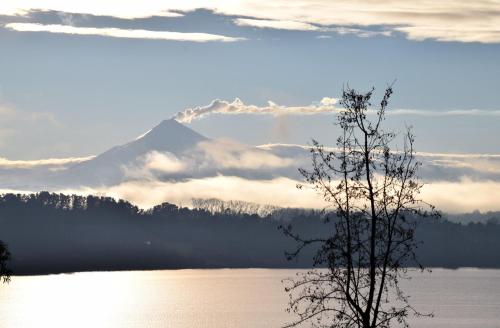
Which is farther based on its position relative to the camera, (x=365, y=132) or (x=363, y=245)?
(x=365, y=132)

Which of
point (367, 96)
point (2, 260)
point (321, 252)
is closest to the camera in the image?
point (321, 252)

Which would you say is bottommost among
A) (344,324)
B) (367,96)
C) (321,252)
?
(344,324)

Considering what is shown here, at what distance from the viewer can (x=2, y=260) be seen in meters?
71.4

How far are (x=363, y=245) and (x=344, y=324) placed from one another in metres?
2.87

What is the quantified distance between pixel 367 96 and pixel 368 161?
225 cm

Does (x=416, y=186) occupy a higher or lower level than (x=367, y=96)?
lower

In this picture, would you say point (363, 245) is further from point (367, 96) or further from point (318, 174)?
point (367, 96)

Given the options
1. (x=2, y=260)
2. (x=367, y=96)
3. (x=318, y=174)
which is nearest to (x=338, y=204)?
(x=318, y=174)

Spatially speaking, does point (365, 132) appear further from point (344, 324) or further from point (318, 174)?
point (344, 324)

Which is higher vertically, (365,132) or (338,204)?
(365,132)

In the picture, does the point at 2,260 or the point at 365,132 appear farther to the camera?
the point at 2,260

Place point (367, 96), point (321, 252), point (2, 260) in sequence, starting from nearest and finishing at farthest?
point (321, 252) → point (367, 96) → point (2, 260)

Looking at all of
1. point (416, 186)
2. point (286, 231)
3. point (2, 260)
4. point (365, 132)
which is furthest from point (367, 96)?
point (2, 260)

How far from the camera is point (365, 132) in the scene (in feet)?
119
